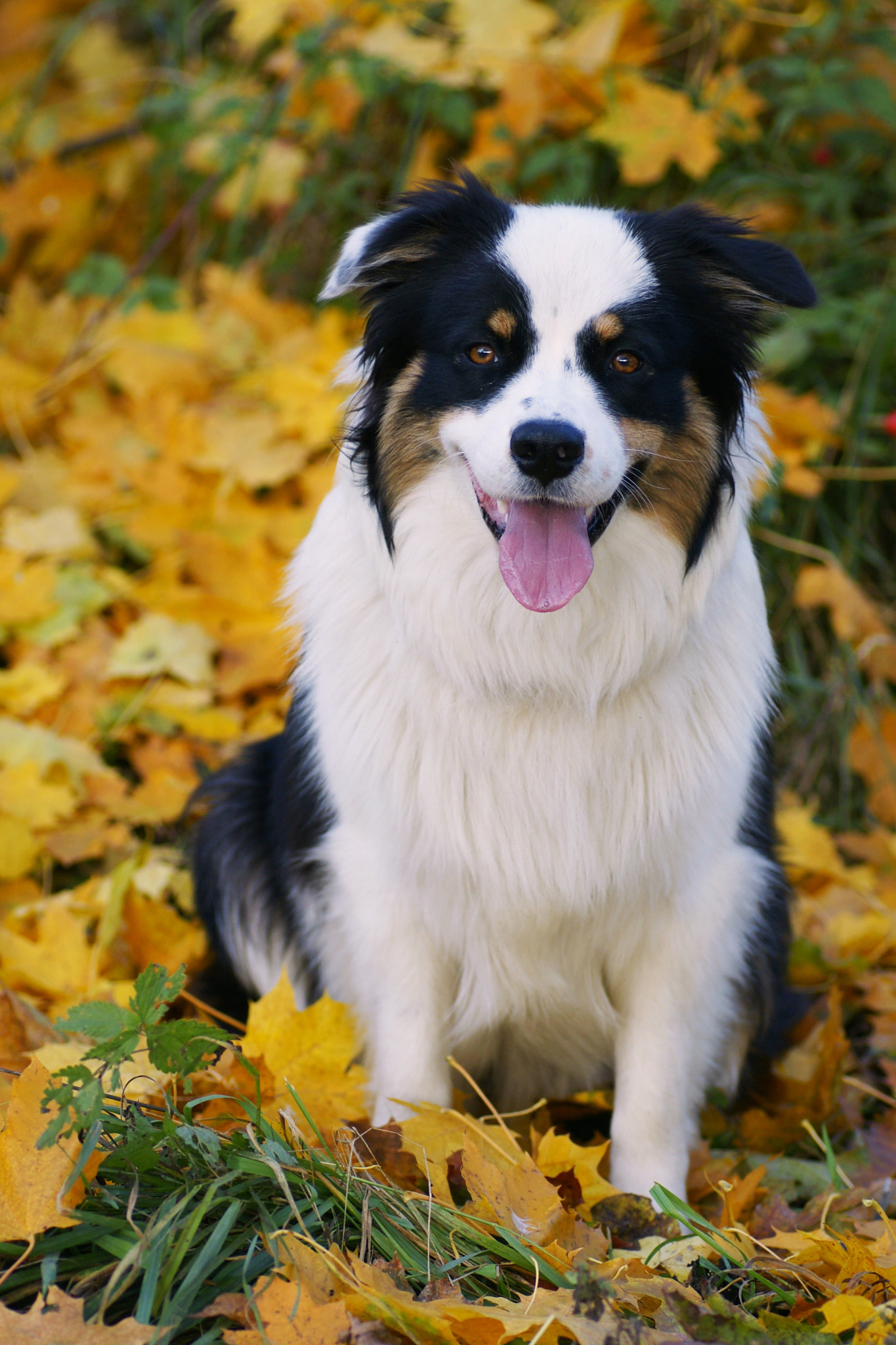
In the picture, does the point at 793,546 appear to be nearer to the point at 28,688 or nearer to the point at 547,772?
the point at 547,772

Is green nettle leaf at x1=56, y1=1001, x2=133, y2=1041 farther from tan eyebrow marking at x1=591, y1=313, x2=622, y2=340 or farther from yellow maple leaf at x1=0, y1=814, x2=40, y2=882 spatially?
tan eyebrow marking at x1=591, y1=313, x2=622, y2=340

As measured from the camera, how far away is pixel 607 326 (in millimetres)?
2379

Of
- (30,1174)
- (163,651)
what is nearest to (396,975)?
(30,1174)

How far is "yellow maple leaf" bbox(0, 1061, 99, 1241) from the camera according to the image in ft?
6.11

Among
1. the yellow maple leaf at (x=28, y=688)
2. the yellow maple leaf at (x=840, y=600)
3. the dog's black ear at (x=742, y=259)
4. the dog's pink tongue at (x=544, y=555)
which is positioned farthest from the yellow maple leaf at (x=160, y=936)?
the yellow maple leaf at (x=840, y=600)

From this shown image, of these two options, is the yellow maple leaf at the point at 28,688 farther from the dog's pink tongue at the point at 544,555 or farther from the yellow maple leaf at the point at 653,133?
the yellow maple leaf at the point at 653,133

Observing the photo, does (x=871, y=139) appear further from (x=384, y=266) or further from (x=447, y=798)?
(x=447, y=798)

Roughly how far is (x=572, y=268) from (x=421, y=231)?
1.22ft

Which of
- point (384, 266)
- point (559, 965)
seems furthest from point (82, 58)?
point (559, 965)

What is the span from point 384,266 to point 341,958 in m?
1.59

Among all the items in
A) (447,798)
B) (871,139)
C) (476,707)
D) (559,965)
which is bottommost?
(559,965)

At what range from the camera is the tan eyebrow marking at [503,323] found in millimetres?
2391

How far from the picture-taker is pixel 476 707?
2580 mm

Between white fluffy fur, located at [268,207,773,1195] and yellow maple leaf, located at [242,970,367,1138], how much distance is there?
181 millimetres
